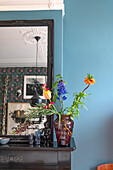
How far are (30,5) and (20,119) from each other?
4.00 ft

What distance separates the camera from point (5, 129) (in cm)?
203

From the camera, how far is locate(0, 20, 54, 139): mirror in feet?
6.72

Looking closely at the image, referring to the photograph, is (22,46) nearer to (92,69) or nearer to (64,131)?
(92,69)

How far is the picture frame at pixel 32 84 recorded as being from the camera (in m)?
2.07

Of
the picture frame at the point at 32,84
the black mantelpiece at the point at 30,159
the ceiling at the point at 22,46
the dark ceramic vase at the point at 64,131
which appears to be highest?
the ceiling at the point at 22,46

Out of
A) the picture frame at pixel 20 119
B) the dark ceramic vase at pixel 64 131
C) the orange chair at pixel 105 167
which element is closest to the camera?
the dark ceramic vase at pixel 64 131

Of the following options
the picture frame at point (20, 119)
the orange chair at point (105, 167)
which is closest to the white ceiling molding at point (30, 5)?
the picture frame at point (20, 119)

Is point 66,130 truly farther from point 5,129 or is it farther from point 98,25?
point 98,25

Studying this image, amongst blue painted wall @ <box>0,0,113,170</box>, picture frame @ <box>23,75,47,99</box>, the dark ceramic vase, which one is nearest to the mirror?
picture frame @ <box>23,75,47,99</box>

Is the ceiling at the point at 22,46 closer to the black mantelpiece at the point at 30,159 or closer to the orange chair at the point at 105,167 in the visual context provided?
the black mantelpiece at the point at 30,159

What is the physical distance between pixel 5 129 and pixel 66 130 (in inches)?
25.0

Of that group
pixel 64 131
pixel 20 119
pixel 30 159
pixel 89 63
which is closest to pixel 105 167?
pixel 64 131

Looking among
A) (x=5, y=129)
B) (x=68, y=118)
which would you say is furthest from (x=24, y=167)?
(x=68, y=118)

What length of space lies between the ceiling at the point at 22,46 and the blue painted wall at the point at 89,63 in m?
0.14
